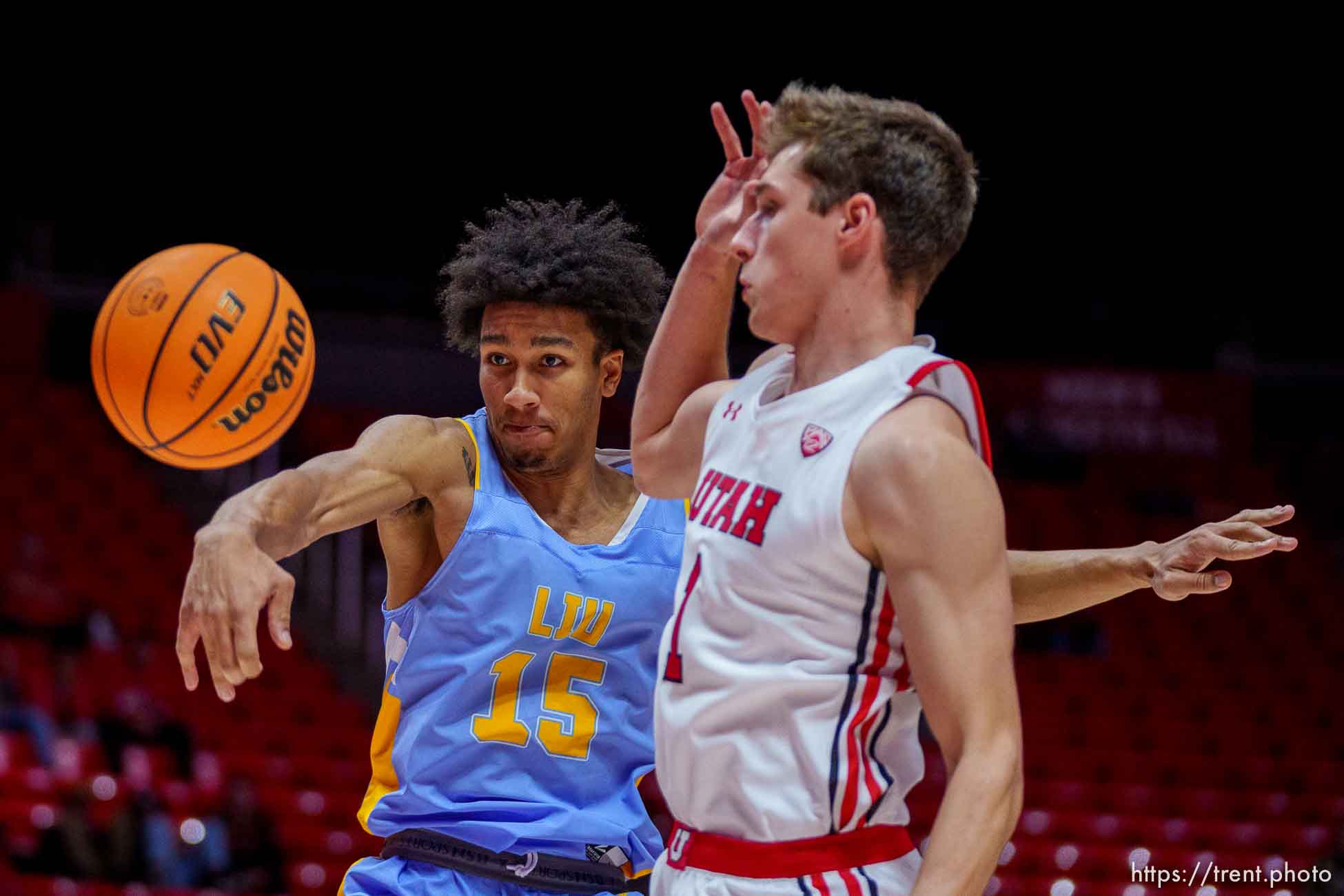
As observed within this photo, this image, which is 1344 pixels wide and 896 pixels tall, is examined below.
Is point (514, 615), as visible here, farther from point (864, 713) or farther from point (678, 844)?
point (864, 713)

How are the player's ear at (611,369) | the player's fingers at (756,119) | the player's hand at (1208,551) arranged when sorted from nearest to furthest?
the player's fingers at (756,119)
the player's hand at (1208,551)
the player's ear at (611,369)

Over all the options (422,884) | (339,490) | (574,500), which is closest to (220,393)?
(339,490)

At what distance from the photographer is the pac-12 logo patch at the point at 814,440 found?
6.50 ft

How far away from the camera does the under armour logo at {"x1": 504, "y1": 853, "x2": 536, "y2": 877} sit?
9.15 feet

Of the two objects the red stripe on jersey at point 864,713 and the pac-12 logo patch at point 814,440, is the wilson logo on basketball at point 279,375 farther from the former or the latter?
the red stripe on jersey at point 864,713

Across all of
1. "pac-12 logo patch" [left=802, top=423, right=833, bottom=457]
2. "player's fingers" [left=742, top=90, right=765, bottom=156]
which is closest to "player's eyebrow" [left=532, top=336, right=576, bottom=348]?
"player's fingers" [left=742, top=90, right=765, bottom=156]

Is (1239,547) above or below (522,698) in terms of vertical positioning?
above

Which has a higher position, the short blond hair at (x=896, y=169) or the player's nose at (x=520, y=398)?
the short blond hair at (x=896, y=169)

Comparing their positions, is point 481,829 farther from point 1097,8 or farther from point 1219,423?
point 1219,423

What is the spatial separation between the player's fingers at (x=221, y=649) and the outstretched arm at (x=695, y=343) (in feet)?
2.52

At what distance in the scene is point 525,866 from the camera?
280 centimetres

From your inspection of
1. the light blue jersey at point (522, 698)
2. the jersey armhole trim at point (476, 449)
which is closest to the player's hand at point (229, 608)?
the light blue jersey at point (522, 698)

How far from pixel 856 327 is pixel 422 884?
4.65 ft

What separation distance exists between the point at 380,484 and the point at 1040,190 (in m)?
12.1
